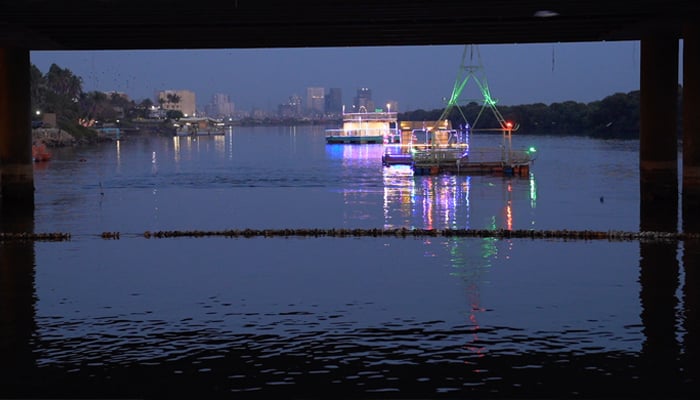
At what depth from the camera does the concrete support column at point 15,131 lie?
59.8 m

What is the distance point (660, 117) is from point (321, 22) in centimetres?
2196

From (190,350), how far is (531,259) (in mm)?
17916

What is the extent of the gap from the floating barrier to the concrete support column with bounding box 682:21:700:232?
8652 millimetres

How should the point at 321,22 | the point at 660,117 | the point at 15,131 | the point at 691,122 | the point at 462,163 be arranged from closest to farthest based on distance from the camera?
the point at 321,22 < the point at 691,122 < the point at 660,117 < the point at 15,131 < the point at 462,163

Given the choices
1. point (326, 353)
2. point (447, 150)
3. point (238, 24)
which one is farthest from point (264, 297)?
point (447, 150)

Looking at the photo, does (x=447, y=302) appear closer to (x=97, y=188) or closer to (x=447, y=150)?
(x=97, y=188)

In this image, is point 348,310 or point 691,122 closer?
point 348,310

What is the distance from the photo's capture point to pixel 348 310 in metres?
27.2

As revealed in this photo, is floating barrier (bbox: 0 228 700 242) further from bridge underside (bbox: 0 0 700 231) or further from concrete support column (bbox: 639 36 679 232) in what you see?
concrete support column (bbox: 639 36 679 232)

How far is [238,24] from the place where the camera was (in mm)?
47344

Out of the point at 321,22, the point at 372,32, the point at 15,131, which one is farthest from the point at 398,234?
the point at 15,131

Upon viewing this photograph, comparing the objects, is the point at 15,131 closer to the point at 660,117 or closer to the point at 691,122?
the point at 660,117

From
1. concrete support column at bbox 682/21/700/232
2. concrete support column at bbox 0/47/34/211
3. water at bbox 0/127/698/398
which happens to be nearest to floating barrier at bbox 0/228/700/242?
water at bbox 0/127/698/398

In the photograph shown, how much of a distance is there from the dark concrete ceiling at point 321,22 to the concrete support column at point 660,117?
1605 millimetres
